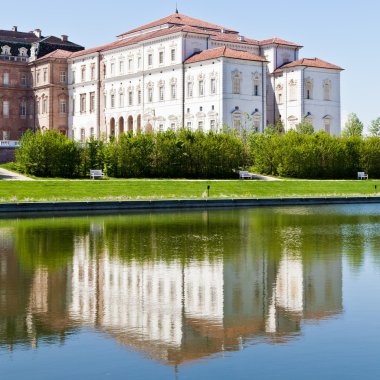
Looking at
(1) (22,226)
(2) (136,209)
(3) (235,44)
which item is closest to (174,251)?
(1) (22,226)

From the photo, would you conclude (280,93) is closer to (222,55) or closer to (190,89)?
(190,89)

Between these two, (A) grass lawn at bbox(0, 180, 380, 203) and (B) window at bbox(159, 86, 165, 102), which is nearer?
(A) grass lawn at bbox(0, 180, 380, 203)

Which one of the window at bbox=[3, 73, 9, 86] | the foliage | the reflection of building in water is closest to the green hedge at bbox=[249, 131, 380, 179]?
the foliage

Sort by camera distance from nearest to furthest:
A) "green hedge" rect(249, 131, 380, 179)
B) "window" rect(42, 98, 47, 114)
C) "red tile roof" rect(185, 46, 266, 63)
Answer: "green hedge" rect(249, 131, 380, 179) < "red tile roof" rect(185, 46, 266, 63) < "window" rect(42, 98, 47, 114)

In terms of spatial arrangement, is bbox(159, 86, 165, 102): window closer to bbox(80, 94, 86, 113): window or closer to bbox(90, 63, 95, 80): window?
bbox(90, 63, 95, 80): window

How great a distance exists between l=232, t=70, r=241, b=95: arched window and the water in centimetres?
6053

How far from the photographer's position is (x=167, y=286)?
15.2 meters

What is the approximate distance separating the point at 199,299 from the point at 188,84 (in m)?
74.9

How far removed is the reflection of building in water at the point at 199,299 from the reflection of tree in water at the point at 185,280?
0.06 feet

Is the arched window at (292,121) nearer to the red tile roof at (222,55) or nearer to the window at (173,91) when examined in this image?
the red tile roof at (222,55)

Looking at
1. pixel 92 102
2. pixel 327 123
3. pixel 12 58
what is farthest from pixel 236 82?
pixel 12 58

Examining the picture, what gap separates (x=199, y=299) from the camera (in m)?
13.8

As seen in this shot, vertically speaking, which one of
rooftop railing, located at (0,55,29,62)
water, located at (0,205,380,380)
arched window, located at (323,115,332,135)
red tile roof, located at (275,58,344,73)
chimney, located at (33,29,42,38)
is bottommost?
water, located at (0,205,380,380)

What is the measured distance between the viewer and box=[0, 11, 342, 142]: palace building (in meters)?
85.2
